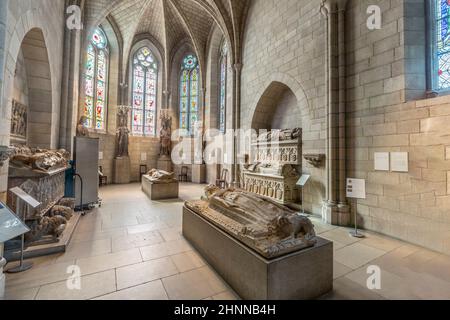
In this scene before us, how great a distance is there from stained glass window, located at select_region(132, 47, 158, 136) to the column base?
1045 centimetres

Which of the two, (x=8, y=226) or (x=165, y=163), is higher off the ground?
(x=165, y=163)

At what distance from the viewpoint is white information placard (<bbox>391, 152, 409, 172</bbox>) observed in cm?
331

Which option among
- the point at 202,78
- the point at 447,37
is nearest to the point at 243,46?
the point at 202,78

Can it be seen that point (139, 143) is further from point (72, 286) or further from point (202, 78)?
point (72, 286)

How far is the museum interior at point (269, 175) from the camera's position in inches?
77.9

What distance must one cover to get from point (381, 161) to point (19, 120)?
→ 22.9 ft

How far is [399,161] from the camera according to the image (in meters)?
3.39

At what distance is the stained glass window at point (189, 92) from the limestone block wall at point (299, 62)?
5.47 m

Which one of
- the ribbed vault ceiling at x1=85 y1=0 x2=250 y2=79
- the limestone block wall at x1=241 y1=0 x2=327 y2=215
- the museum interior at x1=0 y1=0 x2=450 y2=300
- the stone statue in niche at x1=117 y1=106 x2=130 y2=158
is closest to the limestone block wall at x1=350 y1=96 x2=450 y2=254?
the museum interior at x1=0 y1=0 x2=450 y2=300

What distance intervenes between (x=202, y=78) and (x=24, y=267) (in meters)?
10.6

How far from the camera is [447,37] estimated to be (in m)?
3.23

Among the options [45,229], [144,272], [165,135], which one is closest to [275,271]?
[144,272]

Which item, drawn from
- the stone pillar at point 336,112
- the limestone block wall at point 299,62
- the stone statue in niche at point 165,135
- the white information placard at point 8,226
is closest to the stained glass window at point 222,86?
the stone statue in niche at point 165,135

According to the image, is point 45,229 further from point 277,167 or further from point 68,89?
point 277,167
